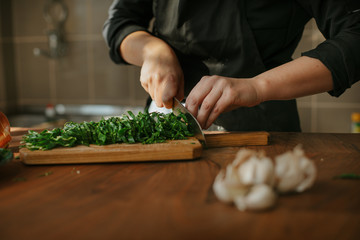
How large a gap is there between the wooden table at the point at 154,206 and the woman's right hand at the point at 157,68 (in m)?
0.34

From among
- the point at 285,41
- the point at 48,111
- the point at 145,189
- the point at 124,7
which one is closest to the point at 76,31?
the point at 48,111

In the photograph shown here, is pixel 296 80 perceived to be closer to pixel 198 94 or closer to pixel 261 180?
pixel 198 94

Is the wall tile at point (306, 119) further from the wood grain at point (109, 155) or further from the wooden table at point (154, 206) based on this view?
the wood grain at point (109, 155)

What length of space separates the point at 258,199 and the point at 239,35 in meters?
0.83

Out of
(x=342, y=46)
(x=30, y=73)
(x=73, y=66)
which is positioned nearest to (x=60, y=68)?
(x=73, y=66)

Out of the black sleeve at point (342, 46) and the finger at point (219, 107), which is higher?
the black sleeve at point (342, 46)

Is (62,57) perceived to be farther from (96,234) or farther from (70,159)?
(96,234)

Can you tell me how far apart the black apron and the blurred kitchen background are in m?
1.24

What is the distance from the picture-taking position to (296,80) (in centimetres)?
99

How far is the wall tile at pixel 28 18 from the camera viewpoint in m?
2.76

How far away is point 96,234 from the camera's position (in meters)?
0.49

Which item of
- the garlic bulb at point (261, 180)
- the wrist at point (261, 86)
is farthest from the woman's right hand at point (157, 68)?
the garlic bulb at point (261, 180)

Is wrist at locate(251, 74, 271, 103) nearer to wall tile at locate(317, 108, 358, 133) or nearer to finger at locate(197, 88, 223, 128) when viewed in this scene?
finger at locate(197, 88, 223, 128)

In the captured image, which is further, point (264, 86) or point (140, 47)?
point (140, 47)
